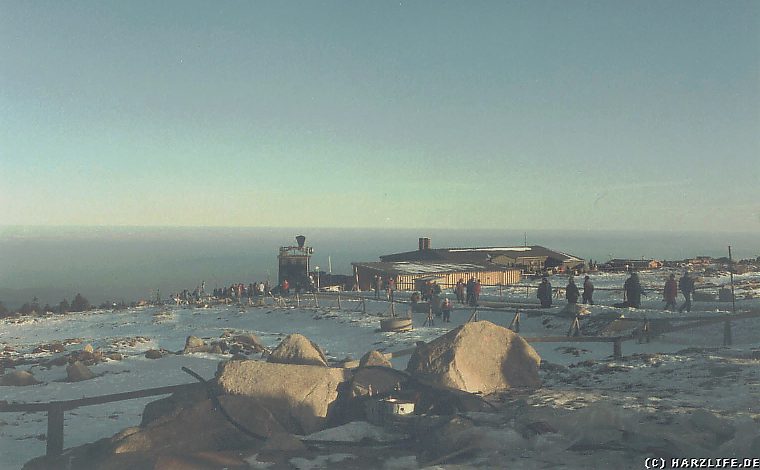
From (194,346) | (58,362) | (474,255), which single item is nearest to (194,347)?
(194,346)

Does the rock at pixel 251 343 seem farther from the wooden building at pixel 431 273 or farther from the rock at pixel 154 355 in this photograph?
the wooden building at pixel 431 273

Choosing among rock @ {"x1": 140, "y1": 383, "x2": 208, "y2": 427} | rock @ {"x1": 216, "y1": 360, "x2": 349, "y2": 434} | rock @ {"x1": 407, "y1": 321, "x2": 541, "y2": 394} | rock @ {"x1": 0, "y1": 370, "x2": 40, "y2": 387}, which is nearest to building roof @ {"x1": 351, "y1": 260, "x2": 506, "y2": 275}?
rock @ {"x1": 0, "y1": 370, "x2": 40, "y2": 387}

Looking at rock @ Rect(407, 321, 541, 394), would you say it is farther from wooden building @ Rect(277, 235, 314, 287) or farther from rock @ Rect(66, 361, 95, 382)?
wooden building @ Rect(277, 235, 314, 287)

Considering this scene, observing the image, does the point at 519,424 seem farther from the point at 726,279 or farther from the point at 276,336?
the point at 726,279

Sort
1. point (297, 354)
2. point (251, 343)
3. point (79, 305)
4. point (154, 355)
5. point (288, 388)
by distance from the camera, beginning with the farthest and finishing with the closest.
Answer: point (79, 305), point (251, 343), point (154, 355), point (297, 354), point (288, 388)

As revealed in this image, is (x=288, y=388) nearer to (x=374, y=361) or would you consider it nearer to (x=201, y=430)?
(x=201, y=430)
